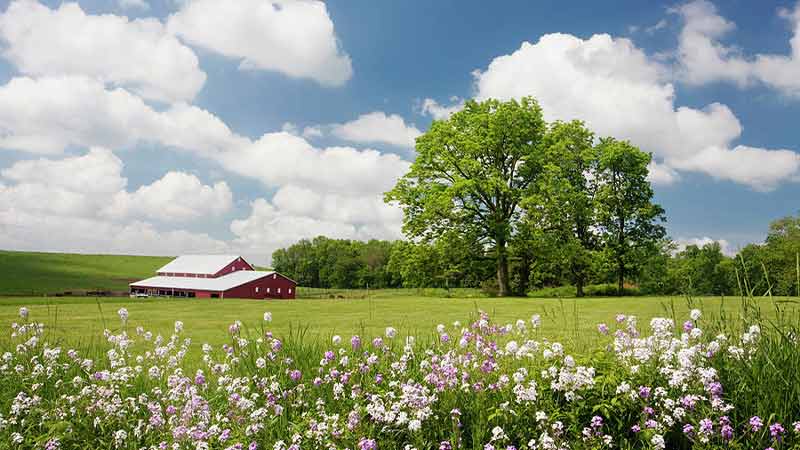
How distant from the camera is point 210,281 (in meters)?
64.6

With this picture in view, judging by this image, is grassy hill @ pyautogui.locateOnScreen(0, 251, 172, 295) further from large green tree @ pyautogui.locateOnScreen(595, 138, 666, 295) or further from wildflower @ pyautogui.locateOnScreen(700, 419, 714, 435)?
wildflower @ pyautogui.locateOnScreen(700, 419, 714, 435)

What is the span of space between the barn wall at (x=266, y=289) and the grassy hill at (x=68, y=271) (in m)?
25.4

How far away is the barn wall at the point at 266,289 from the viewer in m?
61.6

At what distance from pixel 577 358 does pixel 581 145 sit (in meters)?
38.5

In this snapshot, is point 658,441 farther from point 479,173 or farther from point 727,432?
Result: point 479,173

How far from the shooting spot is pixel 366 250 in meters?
93.2

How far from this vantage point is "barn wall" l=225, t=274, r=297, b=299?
61.6m

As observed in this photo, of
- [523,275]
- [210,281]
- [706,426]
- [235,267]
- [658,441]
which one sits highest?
[235,267]

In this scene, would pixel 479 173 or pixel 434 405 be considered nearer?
pixel 434 405

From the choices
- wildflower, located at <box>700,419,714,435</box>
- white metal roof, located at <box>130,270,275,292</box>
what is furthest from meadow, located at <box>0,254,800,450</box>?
white metal roof, located at <box>130,270,275,292</box>

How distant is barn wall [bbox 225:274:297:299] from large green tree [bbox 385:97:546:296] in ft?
102

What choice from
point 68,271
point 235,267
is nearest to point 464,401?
point 235,267

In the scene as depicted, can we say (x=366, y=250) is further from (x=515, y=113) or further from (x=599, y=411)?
(x=599, y=411)

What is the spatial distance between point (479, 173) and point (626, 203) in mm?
12567
